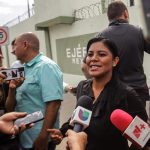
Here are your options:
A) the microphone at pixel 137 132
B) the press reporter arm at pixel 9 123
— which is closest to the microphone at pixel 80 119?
the microphone at pixel 137 132

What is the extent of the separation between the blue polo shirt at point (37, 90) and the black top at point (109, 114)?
0.82 metres

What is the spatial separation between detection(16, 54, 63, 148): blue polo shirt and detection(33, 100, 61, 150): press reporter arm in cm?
6

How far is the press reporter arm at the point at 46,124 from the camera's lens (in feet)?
8.62

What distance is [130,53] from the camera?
9.00ft

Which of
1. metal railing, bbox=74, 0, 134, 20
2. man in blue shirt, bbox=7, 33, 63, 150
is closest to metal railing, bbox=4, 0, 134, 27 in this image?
metal railing, bbox=74, 0, 134, 20

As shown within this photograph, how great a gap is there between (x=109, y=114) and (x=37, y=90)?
1016 mm

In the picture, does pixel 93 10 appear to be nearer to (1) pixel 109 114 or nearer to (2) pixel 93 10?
(2) pixel 93 10

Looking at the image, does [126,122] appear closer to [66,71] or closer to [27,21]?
[66,71]

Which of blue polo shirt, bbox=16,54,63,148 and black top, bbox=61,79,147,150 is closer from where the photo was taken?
black top, bbox=61,79,147,150

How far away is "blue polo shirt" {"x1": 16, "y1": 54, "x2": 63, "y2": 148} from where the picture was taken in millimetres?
2664

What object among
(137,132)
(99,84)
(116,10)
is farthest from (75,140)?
(116,10)

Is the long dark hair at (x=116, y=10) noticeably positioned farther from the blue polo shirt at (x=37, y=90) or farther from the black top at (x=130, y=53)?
the blue polo shirt at (x=37, y=90)

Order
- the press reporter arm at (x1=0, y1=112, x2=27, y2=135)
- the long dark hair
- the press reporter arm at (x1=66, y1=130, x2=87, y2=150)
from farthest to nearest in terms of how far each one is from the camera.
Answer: the long dark hair → the press reporter arm at (x1=0, y1=112, x2=27, y2=135) → the press reporter arm at (x1=66, y1=130, x2=87, y2=150)

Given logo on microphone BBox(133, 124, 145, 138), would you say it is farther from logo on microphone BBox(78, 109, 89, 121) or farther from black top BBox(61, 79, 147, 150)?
black top BBox(61, 79, 147, 150)
